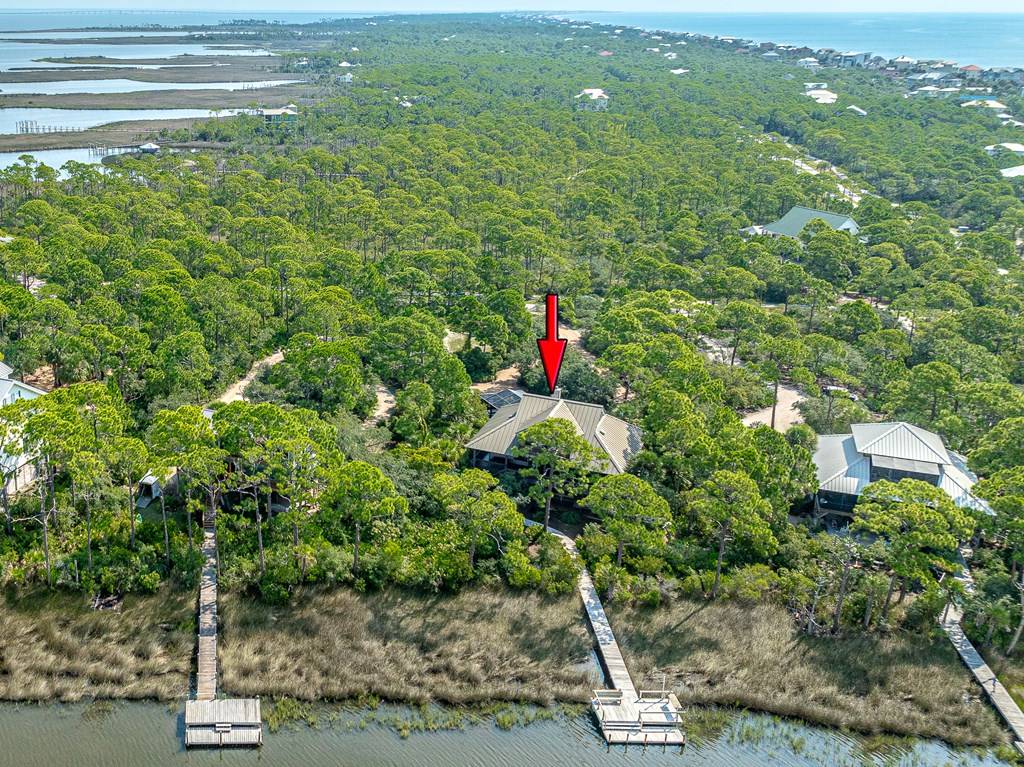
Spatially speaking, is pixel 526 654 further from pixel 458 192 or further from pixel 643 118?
pixel 643 118

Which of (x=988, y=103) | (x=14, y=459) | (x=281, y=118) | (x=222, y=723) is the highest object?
(x=281, y=118)

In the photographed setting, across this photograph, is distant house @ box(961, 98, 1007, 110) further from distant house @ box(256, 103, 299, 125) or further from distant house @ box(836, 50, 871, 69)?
distant house @ box(256, 103, 299, 125)

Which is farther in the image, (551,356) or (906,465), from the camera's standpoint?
(551,356)

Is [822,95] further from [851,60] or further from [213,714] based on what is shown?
[213,714]

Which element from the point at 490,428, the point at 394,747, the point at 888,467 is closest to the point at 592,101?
the point at 490,428

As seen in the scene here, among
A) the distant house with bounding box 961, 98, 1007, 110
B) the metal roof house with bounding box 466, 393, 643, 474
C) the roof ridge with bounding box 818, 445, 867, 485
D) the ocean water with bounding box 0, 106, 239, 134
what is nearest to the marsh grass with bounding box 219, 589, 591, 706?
the metal roof house with bounding box 466, 393, 643, 474

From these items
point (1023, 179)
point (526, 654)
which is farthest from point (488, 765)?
point (1023, 179)

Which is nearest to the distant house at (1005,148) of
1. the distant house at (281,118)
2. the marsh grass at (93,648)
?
the distant house at (281,118)
